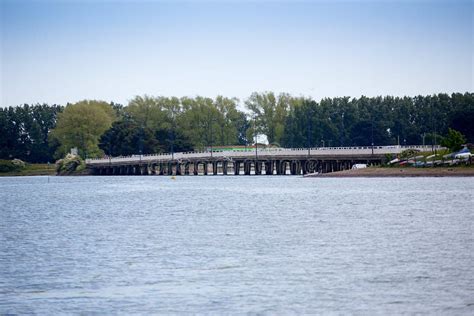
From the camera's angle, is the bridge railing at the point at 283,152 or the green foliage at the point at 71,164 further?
the green foliage at the point at 71,164

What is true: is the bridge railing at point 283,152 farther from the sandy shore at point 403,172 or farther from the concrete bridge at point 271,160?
the sandy shore at point 403,172

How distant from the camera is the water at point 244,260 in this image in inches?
1122

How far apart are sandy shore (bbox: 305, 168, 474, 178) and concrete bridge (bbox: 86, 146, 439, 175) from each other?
3.96m

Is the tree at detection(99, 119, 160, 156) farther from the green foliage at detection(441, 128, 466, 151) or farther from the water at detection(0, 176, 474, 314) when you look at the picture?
the water at detection(0, 176, 474, 314)

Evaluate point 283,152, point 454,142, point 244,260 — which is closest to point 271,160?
point 283,152

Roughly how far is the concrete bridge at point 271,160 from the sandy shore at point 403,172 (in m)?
3.96

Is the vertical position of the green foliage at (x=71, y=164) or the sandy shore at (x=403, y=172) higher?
the green foliage at (x=71, y=164)

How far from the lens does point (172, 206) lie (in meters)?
72.6

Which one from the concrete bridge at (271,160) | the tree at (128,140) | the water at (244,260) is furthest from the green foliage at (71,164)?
the water at (244,260)

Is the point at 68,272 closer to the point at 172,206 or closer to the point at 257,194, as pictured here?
the point at 172,206

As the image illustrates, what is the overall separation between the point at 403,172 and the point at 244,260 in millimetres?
86314

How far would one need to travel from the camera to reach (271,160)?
150375mm

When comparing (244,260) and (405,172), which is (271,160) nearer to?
(405,172)

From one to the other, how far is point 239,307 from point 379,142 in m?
157
